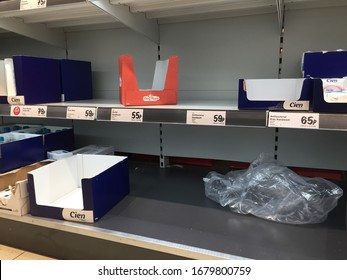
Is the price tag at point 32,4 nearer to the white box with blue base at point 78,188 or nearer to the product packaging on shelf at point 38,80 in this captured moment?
the product packaging on shelf at point 38,80

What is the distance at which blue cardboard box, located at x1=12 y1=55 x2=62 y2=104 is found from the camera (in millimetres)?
1227

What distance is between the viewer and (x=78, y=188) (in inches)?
52.5

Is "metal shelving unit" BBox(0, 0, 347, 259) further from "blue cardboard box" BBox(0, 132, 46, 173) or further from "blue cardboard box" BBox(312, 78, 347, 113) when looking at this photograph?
"blue cardboard box" BBox(0, 132, 46, 173)

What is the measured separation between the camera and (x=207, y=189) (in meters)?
1.26

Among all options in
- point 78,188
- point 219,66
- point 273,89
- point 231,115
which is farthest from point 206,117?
point 78,188

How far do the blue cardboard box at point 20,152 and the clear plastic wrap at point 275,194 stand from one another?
0.83m

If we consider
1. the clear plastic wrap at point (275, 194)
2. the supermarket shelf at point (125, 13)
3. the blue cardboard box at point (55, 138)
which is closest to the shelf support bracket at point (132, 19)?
the supermarket shelf at point (125, 13)

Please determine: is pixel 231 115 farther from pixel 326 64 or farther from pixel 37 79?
pixel 37 79

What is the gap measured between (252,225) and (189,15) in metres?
1.10

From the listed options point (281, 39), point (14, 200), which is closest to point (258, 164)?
point (281, 39)

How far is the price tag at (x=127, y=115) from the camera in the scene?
103 cm

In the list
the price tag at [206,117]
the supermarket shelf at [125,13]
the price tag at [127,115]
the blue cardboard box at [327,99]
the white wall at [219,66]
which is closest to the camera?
the blue cardboard box at [327,99]

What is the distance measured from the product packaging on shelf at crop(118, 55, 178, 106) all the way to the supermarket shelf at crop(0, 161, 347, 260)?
1.42ft

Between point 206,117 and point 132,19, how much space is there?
691mm
